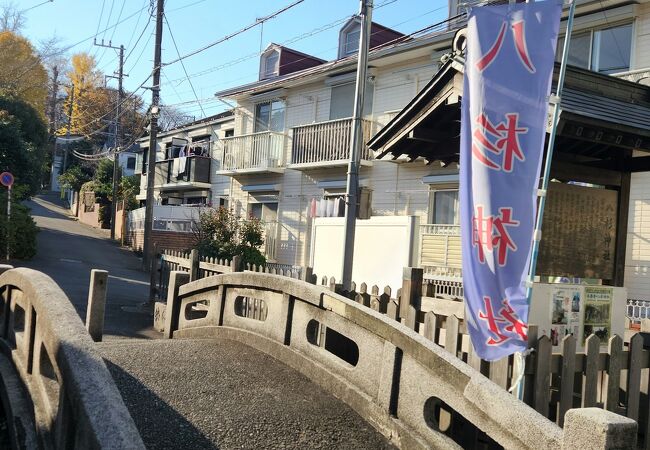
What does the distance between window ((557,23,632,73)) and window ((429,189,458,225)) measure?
183 inches

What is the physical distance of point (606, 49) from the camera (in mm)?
13477

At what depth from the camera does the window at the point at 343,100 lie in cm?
1908

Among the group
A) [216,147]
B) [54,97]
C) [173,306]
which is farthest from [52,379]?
[54,97]

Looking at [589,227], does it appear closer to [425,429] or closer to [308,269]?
[425,429]

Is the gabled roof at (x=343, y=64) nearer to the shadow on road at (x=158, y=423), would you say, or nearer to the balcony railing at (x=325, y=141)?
the balcony railing at (x=325, y=141)

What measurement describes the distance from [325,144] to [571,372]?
14894 millimetres

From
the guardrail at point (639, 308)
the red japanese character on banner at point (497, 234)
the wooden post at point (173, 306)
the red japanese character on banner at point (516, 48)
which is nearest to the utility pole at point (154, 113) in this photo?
the wooden post at point (173, 306)

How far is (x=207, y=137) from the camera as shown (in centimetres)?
2950

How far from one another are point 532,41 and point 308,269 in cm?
439

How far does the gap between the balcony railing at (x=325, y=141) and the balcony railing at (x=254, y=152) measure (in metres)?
1.79

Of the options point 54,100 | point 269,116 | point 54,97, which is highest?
point 54,97

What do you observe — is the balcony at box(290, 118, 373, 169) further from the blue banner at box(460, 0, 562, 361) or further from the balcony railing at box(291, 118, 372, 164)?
the blue banner at box(460, 0, 562, 361)

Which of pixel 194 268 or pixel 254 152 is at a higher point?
pixel 254 152

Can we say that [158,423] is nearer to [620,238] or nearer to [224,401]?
[224,401]
